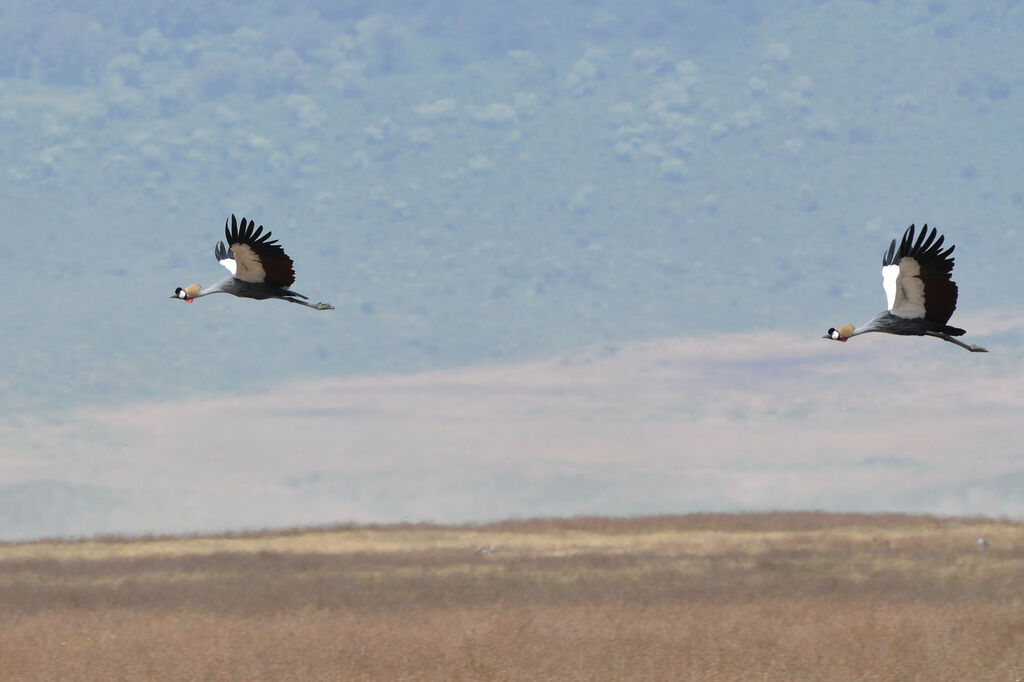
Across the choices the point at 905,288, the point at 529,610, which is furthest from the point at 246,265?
the point at 529,610

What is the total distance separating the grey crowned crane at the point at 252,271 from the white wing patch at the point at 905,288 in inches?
183

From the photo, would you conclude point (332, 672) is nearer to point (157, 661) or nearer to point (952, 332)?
point (157, 661)

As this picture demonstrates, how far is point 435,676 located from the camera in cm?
1395

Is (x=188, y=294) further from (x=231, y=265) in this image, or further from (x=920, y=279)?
(x=920, y=279)

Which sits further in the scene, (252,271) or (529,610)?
(529,610)

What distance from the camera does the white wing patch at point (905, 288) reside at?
10367 mm

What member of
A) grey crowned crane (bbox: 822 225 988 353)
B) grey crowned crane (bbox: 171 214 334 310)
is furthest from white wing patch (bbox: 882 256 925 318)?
grey crowned crane (bbox: 171 214 334 310)

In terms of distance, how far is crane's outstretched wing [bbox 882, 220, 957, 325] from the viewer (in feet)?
34.1

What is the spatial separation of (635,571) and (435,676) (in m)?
10.6

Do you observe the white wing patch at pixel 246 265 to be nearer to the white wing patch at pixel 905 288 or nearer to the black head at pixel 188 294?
the black head at pixel 188 294

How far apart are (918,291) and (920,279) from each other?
4.8 inches

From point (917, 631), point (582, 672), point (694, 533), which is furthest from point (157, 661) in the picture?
point (694, 533)

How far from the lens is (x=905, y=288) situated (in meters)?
10.6

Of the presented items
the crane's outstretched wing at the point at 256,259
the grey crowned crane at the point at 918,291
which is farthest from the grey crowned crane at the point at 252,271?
the grey crowned crane at the point at 918,291
